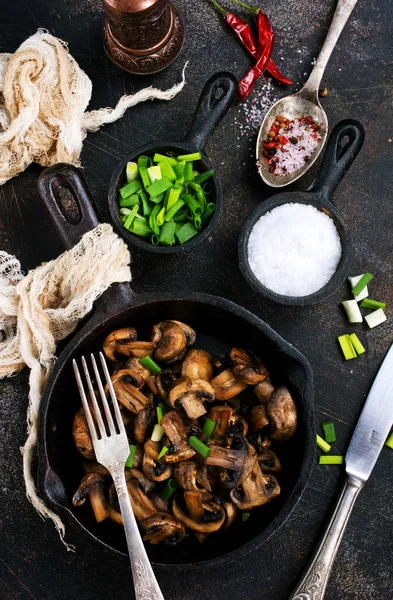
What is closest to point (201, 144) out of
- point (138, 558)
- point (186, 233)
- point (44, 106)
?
point (186, 233)

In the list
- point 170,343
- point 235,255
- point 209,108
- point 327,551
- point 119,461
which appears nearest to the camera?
point 119,461

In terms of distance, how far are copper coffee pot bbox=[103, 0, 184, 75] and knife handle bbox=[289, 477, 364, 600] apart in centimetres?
206

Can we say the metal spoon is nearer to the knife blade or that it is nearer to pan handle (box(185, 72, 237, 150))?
pan handle (box(185, 72, 237, 150))

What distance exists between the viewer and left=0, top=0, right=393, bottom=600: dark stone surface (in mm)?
2717

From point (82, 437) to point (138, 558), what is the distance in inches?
19.1

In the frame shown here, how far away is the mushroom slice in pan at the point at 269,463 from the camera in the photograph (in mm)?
2443

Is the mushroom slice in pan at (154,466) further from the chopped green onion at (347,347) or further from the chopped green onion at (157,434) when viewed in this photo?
the chopped green onion at (347,347)

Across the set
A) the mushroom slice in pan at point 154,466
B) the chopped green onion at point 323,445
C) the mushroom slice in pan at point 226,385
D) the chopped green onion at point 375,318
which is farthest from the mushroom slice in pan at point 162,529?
the chopped green onion at point 375,318

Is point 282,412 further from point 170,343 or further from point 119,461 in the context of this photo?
point 119,461

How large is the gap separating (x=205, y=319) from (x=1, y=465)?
44.1 inches

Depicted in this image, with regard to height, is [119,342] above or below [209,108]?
below

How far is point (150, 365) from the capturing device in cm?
248

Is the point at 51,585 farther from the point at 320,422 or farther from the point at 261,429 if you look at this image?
the point at 320,422

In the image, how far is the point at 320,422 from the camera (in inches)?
110
